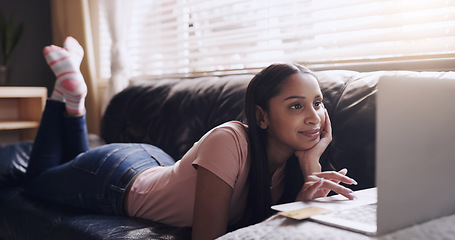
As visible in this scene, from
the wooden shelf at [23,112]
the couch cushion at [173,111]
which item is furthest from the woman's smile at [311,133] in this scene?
the wooden shelf at [23,112]

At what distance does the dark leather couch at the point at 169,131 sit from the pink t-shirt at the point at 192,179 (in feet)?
0.19

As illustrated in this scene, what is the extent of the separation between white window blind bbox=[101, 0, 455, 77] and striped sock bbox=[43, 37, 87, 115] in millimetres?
753

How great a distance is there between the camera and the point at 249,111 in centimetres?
122

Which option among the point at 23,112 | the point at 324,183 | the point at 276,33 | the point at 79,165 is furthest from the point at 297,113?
the point at 23,112

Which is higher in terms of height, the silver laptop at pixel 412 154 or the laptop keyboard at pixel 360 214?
the silver laptop at pixel 412 154

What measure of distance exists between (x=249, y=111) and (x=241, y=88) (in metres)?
0.55

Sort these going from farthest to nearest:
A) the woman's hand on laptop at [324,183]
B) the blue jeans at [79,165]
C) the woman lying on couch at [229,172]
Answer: the blue jeans at [79,165], the woman lying on couch at [229,172], the woman's hand on laptop at [324,183]

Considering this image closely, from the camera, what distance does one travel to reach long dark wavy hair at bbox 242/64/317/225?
3.84ft

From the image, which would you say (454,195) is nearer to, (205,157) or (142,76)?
(205,157)

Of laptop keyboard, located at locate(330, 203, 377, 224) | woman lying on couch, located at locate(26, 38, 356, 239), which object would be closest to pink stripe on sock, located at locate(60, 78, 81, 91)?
woman lying on couch, located at locate(26, 38, 356, 239)

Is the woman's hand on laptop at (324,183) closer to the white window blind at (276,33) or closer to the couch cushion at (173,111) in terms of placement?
the couch cushion at (173,111)

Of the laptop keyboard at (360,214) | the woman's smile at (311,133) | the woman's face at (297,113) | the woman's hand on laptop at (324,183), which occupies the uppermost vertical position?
the woman's face at (297,113)

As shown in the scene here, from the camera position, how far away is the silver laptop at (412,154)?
21.3 inches

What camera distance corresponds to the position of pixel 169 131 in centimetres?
202
